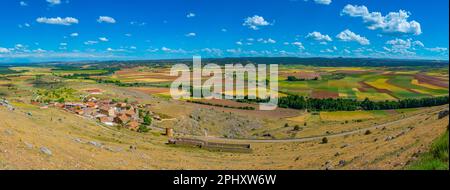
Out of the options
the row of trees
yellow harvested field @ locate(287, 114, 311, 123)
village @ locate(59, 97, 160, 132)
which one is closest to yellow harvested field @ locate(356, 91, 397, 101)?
the row of trees

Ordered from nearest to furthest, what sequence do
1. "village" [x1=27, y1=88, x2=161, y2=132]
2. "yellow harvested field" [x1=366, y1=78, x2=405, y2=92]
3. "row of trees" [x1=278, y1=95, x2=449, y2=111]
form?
"village" [x1=27, y1=88, x2=161, y2=132] < "row of trees" [x1=278, y1=95, x2=449, y2=111] < "yellow harvested field" [x1=366, y1=78, x2=405, y2=92]

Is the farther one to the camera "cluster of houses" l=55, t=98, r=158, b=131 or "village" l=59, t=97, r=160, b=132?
"cluster of houses" l=55, t=98, r=158, b=131

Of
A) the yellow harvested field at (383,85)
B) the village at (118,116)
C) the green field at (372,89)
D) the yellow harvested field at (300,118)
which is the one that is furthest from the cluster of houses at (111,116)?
the yellow harvested field at (383,85)

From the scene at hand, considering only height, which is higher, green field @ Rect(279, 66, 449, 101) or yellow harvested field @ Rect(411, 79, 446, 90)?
yellow harvested field @ Rect(411, 79, 446, 90)

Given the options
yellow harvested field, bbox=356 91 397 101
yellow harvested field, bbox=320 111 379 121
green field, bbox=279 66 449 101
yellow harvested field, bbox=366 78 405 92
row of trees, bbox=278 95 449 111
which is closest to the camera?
yellow harvested field, bbox=320 111 379 121

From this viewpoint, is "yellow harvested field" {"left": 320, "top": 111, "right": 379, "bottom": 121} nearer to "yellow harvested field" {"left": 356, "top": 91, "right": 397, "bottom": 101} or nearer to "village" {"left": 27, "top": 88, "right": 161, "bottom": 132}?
"yellow harvested field" {"left": 356, "top": 91, "right": 397, "bottom": 101}

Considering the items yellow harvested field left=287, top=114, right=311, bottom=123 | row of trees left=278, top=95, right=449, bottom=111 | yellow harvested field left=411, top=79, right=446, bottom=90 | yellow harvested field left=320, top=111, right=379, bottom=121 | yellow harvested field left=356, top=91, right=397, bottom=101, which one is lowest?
yellow harvested field left=287, top=114, right=311, bottom=123

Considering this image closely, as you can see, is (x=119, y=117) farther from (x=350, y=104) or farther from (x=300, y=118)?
(x=350, y=104)
